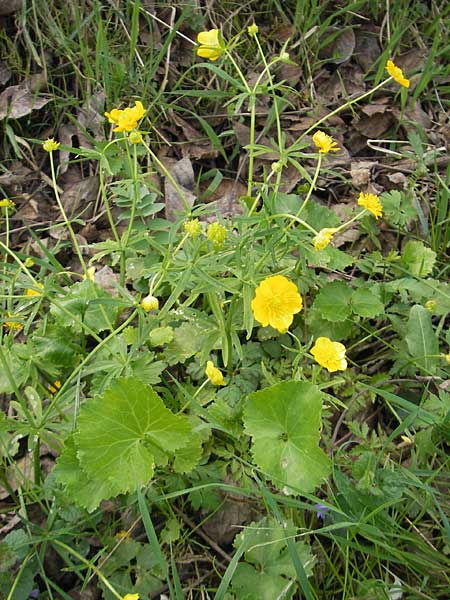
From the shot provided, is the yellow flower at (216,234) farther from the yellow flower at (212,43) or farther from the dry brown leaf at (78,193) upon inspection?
the dry brown leaf at (78,193)

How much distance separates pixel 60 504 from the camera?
1514 mm

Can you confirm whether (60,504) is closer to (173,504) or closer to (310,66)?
(173,504)

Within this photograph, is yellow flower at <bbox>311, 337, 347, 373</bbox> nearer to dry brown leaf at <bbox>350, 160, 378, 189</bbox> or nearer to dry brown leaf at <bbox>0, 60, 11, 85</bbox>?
dry brown leaf at <bbox>350, 160, 378, 189</bbox>

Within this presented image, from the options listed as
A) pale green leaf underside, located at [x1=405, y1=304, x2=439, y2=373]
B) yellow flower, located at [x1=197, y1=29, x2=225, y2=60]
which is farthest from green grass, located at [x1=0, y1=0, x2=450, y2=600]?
yellow flower, located at [x1=197, y1=29, x2=225, y2=60]

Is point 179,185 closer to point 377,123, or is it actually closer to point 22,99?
point 22,99

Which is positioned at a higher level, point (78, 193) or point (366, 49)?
point (366, 49)

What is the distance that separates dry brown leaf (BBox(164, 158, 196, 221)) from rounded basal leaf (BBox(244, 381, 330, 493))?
3.19ft

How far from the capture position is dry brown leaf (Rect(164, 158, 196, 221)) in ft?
7.36

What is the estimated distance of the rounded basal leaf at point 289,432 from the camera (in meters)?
1.44

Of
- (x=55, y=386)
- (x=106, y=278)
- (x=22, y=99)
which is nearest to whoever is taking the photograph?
(x=55, y=386)

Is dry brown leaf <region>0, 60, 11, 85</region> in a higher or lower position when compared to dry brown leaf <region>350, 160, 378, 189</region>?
higher

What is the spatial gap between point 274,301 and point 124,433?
49 centimetres

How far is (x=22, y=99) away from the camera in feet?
7.80

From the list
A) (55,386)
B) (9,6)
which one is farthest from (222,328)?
(9,6)
